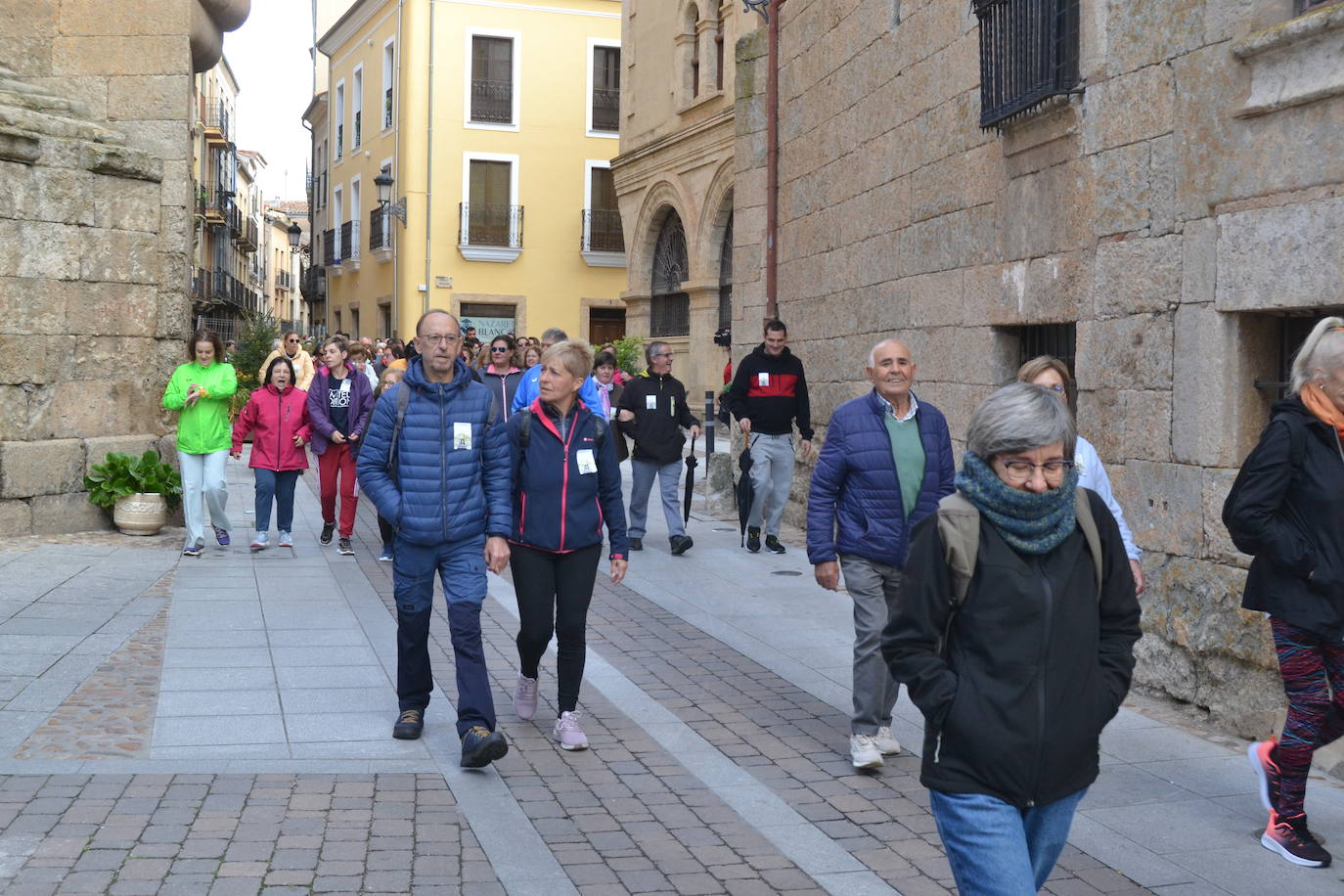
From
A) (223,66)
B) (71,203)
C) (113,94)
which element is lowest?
(71,203)

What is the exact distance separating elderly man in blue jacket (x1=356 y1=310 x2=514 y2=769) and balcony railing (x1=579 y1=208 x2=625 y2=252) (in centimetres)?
3067

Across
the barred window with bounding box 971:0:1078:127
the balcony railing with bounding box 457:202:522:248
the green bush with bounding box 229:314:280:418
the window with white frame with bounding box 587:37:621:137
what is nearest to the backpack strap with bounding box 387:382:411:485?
the barred window with bounding box 971:0:1078:127

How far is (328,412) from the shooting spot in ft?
37.6

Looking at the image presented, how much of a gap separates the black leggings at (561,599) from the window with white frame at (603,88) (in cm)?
3159

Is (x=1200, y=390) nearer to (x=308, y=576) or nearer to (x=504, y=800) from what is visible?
(x=504, y=800)

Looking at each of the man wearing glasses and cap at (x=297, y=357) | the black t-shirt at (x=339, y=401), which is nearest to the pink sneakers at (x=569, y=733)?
the black t-shirt at (x=339, y=401)

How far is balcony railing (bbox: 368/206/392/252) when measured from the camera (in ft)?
119

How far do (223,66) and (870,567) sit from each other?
54.4m

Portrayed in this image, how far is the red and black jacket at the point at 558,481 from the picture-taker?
5.88 m

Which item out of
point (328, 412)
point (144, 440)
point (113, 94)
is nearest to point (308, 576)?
point (328, 412)

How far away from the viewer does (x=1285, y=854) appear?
4566 mm

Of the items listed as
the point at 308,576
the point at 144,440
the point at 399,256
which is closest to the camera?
the point at 308,576

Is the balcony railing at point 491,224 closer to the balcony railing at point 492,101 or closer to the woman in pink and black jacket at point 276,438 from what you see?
the balcony railing at point 492,101

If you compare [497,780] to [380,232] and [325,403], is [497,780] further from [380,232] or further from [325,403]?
[380,232]
